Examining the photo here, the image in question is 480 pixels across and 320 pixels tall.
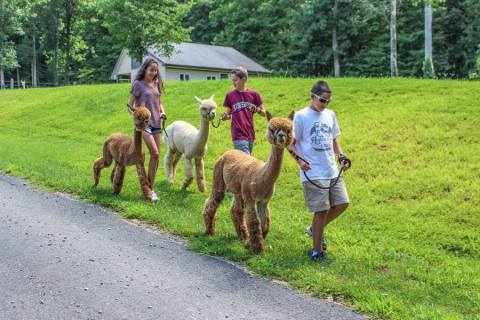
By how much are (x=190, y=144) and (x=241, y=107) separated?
6.98 ft

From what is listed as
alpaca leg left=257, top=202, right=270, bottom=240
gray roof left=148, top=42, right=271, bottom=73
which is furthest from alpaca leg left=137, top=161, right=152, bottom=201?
gray roof left=148, top=42, right=271, bottom=73

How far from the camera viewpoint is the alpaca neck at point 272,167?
5.65 meters

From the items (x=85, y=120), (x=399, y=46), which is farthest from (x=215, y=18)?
(x=85, y=120)

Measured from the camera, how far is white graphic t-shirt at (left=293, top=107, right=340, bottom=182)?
5.62 m

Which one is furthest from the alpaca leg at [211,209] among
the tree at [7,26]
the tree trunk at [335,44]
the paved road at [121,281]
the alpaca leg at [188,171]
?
the tree at [7,26]

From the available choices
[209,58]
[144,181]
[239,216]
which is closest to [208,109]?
Result: [144,181]

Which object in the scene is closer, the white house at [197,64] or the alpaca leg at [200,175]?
the alpaca leg at [200,175]

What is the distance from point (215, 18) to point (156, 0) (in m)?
20.7

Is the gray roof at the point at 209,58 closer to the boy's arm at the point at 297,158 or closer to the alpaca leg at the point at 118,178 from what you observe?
the alpaca leg at the point at 118,178

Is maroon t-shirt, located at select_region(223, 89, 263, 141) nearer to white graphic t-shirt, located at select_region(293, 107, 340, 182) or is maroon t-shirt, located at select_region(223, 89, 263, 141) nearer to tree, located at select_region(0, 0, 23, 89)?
white graphic t-shirt, located at select_region(293, 107, 340, 182)

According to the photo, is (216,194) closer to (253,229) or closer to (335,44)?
(253,229)

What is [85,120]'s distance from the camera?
69.1 ft

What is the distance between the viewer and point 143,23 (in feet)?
117

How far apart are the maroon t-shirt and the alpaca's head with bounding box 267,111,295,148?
217 centimetres
